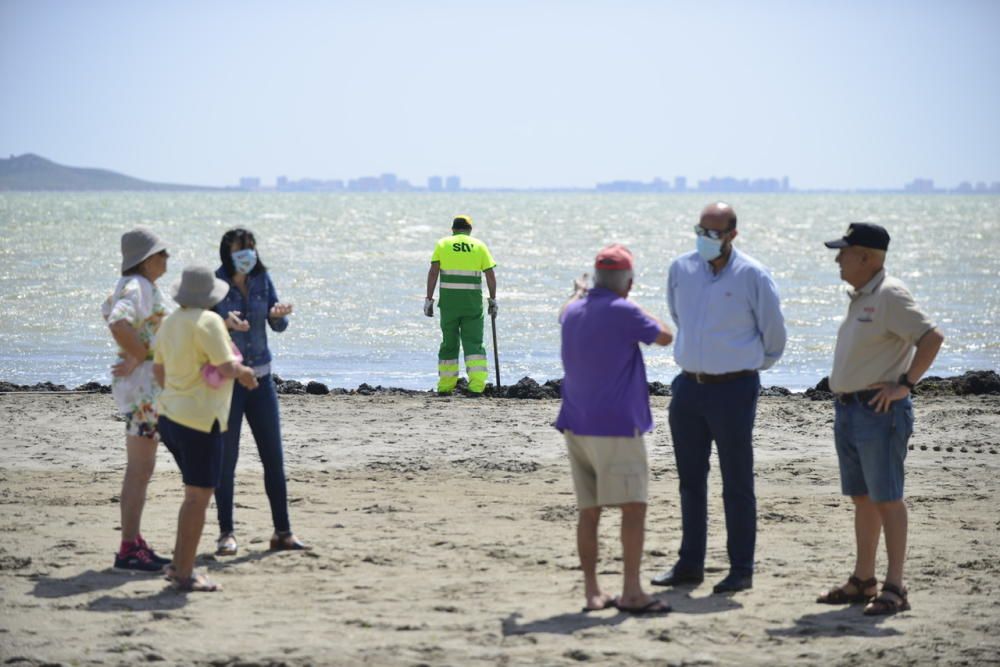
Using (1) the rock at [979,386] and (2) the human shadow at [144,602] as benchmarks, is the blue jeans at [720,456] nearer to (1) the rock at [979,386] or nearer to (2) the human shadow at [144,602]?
(2) the human shadow at [144,602]

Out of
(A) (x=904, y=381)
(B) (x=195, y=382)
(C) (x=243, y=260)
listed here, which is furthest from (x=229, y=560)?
(A) (x=904, y=381)

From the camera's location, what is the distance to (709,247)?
722cm

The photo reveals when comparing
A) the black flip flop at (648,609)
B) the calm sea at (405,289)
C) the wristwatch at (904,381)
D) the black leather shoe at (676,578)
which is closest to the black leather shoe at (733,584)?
the black leather shoe at (676,578)

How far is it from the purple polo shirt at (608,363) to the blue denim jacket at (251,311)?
1984mm

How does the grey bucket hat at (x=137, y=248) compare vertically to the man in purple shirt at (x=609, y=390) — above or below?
above

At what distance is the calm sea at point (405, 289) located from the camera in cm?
2252

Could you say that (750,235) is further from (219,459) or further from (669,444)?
(219,459)

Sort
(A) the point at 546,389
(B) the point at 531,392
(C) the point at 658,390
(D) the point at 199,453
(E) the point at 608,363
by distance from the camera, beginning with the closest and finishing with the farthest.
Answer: (E) the point at 608,363
(D) the point at 199,453
(B) the point at 531,392
(A) the point at 546,389
(C) the point at 658,390

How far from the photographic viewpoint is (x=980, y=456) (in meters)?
11.5

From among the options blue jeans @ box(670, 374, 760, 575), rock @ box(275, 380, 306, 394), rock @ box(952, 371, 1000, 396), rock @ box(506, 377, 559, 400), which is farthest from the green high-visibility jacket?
blue jeans @ box(670, 374, 760, 575)

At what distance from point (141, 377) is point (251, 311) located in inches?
29.9

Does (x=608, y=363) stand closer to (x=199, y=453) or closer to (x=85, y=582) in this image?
(x=199, y=453)

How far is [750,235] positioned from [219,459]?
77170mm

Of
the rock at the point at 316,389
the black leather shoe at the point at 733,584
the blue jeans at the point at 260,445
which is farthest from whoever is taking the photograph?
the rock at the point at 316,389
